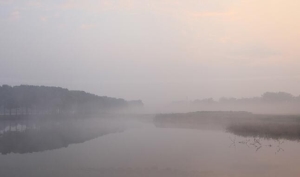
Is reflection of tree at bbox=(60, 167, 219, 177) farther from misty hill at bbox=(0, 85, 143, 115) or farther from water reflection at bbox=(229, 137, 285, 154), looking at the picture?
misty hill at bbox=(0, 85, 143, 115)

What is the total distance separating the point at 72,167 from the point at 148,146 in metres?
8.03

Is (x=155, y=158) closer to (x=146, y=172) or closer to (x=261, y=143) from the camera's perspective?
(x=146, y=172)

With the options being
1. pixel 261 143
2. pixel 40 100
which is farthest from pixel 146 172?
pixel 40 100

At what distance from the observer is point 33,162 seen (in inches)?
658

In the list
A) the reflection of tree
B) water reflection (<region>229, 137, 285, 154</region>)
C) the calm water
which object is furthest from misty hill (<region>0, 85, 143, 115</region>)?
the reflection of tree

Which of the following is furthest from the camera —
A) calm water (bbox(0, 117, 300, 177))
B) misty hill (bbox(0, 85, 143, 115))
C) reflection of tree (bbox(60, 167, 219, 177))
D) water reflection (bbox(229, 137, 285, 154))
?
misty hill (bbox(0, 85, 143, 115))

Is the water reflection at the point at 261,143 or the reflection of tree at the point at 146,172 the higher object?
the water reflection at the point at 261,143

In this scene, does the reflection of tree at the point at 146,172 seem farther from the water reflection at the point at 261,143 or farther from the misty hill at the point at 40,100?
the misty hill at the point at 40,100

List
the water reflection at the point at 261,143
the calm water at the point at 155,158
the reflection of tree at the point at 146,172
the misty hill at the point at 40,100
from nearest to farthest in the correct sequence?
the reflection of tree at the point at 146,172
the calm water at the point at 155,158
the water reflection at the point at 261,143
the misty hill at the point at 40,100

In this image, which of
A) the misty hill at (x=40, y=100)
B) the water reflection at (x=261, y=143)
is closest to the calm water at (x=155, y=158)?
the water reflection at (x=261, y=143)

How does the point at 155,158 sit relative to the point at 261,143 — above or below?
below

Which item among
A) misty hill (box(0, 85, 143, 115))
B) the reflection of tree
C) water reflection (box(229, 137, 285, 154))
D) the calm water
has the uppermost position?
misty hill (box(0, 85, 143, 115))

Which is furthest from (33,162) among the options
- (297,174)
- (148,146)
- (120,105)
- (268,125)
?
(120,105)

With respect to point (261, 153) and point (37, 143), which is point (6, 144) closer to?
point (37, 143)
